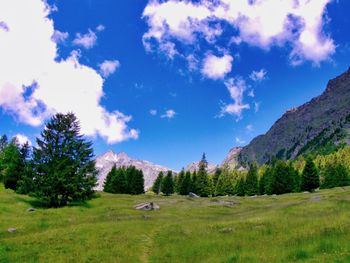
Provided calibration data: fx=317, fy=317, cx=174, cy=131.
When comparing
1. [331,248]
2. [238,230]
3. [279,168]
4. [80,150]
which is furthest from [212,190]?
[331,248]

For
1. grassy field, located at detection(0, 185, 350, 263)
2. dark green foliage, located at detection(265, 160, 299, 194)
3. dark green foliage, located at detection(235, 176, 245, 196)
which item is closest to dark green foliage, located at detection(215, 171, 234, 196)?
dark green foliage, located at detection(235, 176, 245, 196)

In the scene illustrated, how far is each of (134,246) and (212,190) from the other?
113m

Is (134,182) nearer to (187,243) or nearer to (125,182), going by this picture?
(125,182)

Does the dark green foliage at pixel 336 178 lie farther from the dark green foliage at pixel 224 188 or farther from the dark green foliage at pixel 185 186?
the dark green foliage at pixel 185 186

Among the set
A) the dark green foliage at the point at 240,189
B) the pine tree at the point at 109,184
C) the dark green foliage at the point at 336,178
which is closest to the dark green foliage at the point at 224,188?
the dark green foliage at the point at 240,189

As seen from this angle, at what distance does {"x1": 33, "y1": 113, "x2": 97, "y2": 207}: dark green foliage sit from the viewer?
164 feet

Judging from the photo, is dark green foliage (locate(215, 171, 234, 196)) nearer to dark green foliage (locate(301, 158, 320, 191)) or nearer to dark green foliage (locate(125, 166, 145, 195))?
dark green foliage (locate(125, 166, 145, 195))

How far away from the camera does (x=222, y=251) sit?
19547mm

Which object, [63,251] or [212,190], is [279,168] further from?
[63,251]

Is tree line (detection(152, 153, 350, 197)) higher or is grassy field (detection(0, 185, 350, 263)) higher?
tree line (detection(152, 153, 350, 197))

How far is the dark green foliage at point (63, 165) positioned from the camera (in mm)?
50125

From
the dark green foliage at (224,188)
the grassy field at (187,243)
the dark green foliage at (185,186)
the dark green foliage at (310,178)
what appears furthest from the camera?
the dark green foliage at (185,186)

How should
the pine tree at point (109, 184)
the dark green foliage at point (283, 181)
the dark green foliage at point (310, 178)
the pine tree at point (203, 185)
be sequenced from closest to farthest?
1. the dark green foliage at point (310, 178)
2. the dark green foliage at point (283, 181)
3. the pine tree at point (109, 184)
4. the pine tree at point (203, 185)

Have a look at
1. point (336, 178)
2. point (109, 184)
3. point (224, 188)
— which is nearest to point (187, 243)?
point (336, 178)
